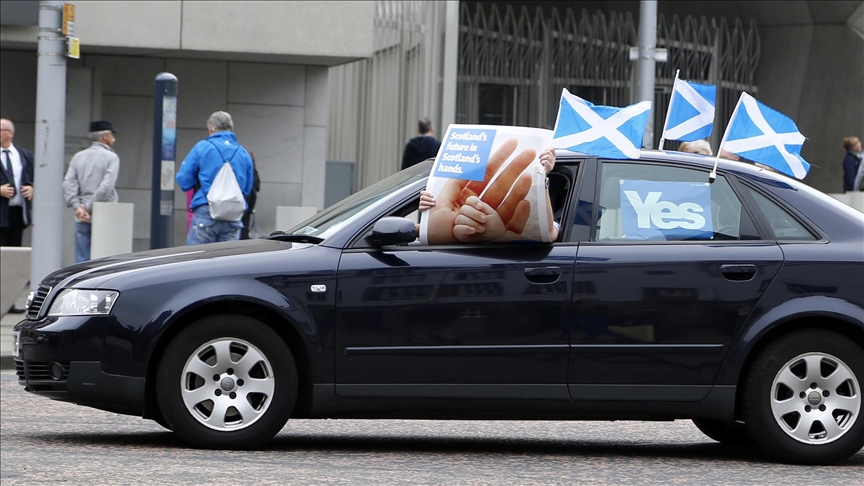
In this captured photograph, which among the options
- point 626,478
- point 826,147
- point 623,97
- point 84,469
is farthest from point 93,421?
point 826,147

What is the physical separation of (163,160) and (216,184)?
0.84 m

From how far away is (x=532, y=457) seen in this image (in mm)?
6711

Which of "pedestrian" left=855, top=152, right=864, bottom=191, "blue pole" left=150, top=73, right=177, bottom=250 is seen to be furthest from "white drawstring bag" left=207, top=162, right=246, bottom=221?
"pedestrian" left=855, top=152, right=864, bottom=191

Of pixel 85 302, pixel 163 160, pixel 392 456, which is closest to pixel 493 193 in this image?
pixel 392 456

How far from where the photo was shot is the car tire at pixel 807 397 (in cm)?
652

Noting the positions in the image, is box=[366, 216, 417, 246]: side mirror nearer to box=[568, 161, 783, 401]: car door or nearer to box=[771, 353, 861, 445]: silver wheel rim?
box=[568, 161, 783, 401]: car door

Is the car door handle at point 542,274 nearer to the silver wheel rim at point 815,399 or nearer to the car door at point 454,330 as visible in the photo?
the car door at point 454,330

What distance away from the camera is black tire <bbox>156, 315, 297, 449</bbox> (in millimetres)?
6430

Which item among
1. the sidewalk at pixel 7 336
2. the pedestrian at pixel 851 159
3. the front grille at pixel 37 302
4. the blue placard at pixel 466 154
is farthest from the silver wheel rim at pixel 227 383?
the pedestrian at pixel 851 159

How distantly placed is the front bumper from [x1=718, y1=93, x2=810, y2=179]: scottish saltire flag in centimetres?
326

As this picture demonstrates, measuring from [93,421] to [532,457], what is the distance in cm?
266

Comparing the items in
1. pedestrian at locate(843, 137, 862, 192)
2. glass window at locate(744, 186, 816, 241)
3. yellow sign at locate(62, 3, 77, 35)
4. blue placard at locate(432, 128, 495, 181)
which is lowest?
glass window at locate(744, 186, 816, 241)

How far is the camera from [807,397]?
656cm

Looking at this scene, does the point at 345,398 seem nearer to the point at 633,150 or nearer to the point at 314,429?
the point at 314,429
